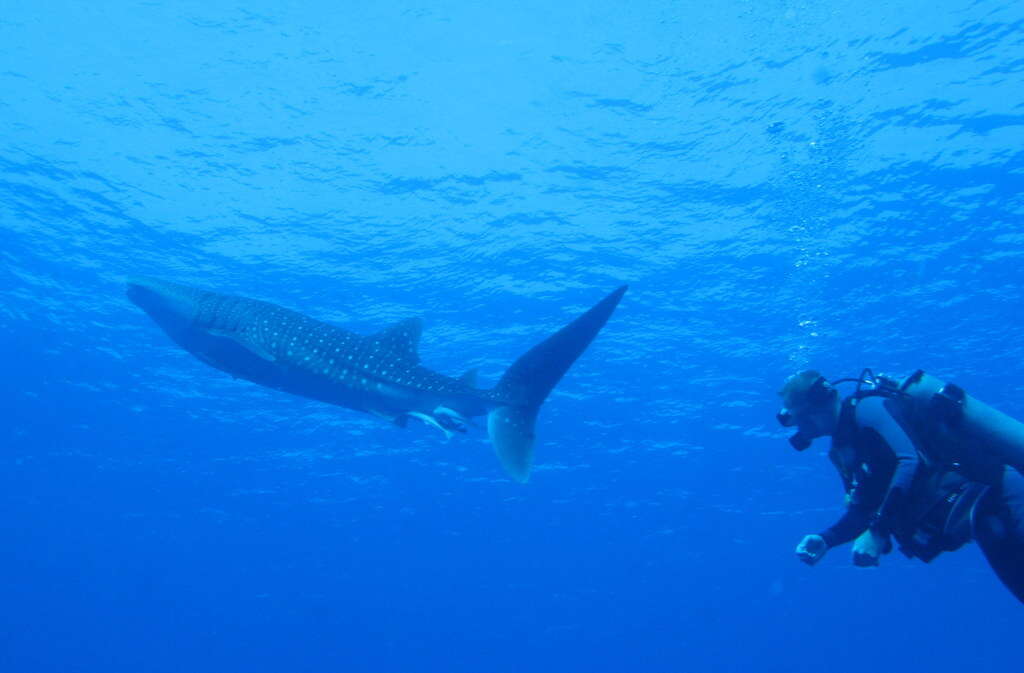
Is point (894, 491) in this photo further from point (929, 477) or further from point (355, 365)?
point (355, 365)

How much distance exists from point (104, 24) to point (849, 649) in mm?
88705

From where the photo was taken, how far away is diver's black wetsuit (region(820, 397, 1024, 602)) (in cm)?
500

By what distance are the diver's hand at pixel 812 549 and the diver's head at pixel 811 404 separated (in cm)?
88

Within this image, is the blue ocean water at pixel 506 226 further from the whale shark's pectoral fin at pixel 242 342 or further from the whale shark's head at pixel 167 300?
the whale shark's pectoral fin at pixel 242 342

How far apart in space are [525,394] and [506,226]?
992 cm

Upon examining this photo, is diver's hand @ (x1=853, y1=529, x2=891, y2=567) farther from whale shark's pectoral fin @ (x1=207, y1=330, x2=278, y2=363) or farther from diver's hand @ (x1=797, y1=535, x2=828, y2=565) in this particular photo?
whale shark's pectoral fin @ (x1=207, y1=330, x2=278, y2=363)

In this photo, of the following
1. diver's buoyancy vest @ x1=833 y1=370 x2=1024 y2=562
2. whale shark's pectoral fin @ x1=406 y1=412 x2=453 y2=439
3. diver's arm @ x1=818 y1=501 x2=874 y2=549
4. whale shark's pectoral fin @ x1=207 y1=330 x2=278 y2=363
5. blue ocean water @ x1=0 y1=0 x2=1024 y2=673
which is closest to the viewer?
Result: diver's buoyancy vest @ x1=833 y1=370 x2=1024 y2=562

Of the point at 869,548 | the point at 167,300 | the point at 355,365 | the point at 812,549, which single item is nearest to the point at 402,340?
the point at 355,365

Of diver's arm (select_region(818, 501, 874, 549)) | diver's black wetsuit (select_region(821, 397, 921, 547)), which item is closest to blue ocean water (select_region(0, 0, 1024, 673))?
diver's black wetsuit (select_region(821, 397, 921, 547))

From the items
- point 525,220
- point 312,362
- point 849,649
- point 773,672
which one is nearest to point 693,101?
point 525,220

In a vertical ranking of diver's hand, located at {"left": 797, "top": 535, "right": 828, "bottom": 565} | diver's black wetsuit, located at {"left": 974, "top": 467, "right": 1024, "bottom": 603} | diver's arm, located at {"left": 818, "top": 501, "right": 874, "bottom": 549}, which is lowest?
diver's black wetsuit, located at {"left": 974, "top": 467, "right": 1024, "bottom": 603}

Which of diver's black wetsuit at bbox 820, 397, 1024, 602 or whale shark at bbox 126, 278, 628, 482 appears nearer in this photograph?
diver's black wetsuit at bbox 820, 397, 1024, 602

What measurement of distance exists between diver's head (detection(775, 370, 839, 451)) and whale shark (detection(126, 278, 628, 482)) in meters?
2.37

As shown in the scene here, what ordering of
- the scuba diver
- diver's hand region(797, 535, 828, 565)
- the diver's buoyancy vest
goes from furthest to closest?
diver's hand region(797, 535, 828, 565) → the diver's buoyancy vest → the scuba diver
